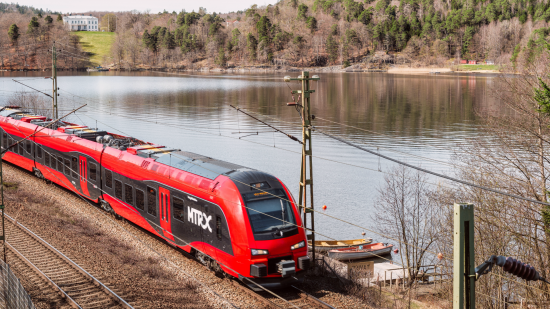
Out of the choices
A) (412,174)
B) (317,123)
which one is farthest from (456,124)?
(412,174)

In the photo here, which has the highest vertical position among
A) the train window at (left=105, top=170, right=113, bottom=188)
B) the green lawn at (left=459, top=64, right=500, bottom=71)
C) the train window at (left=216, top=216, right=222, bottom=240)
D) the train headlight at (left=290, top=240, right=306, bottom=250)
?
the green lawn at (left=459, top=64, right=500, bottom=71)

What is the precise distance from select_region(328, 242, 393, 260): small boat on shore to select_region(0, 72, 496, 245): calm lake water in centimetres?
232

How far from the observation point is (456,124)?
59.7 meters

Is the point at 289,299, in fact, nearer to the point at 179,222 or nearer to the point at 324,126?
the point at 179,222

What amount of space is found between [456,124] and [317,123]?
52.7 feet

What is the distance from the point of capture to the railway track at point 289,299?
1391cm

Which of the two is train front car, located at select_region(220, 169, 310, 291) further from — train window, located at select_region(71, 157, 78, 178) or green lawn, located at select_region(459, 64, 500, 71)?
green lawn, located at select_region(459, 64, 500, 71)

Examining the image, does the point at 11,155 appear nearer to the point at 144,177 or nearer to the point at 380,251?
the point at 144,177

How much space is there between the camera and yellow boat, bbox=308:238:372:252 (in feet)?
91.0

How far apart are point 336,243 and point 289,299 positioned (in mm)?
14206

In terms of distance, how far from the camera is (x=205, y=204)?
15.4 metres

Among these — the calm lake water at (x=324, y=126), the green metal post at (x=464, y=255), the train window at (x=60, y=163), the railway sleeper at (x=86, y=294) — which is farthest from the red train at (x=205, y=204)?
the green metal post at (x=464, y=255)

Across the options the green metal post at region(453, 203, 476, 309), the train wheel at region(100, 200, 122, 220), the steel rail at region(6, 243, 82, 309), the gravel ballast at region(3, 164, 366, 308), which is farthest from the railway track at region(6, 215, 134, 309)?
the green metal post at region(453, 203, 476, 309)

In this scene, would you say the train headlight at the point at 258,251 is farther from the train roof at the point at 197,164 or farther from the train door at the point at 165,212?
the train door at the point at 165,212
